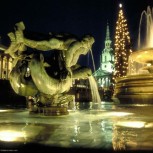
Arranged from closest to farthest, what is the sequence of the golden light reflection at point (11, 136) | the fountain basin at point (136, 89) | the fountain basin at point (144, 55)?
1. the golden light reflection at point (11, 136)
2. the fountain basin at point (136, 89)
3. the fountain basin at point (144, 55)

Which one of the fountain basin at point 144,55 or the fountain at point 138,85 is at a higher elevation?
the fountain basin at point 144,55

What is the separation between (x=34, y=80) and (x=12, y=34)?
47.1 inches

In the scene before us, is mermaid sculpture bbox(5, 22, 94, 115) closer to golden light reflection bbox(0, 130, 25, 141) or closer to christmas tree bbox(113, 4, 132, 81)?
golden light reflection bbox(0, 130, 25, 141)

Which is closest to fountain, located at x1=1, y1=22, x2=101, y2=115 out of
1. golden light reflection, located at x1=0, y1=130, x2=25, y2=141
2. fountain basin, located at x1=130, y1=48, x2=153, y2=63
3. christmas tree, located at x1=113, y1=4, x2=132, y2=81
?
golden light reflection, located at x1=0, y1=130, x2=25, y2=141

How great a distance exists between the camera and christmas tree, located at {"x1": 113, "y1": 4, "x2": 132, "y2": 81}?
51.1 meters

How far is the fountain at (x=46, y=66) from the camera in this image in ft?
24.8

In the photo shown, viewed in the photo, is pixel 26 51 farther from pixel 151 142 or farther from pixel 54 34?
pixel 151 142

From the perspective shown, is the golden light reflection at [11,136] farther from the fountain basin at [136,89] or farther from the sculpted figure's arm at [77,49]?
the fountain basin at [136,89]

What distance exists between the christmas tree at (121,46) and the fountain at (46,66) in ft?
141

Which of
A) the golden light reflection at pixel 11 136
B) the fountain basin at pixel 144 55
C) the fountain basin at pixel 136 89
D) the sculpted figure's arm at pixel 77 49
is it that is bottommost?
the golden light reflection at pixel 11 136

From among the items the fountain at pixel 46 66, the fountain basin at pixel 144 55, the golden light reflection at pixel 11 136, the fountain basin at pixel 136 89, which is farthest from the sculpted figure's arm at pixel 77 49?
the fountain basin at pixel 144 55

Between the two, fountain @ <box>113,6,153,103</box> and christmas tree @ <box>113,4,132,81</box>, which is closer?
fountain @ <box>113,6,153,103</box>

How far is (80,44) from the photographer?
7797 millimetres

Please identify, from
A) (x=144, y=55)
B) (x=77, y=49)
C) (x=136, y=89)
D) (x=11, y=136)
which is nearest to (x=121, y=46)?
(x=144, y=55)
